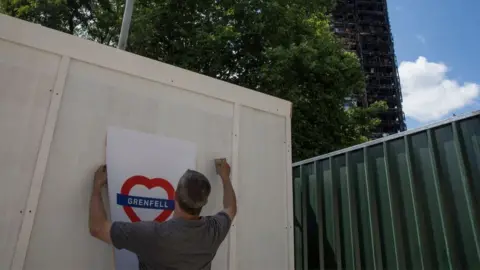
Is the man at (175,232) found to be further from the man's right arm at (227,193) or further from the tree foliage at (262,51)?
the tree foliage at (262,51)

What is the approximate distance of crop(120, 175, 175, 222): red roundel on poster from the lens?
6.24 feet

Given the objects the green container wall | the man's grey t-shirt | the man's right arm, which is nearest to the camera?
the man's grey t-shirt

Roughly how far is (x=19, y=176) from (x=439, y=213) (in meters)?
2.93

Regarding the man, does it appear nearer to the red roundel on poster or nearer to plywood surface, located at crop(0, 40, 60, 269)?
the red roundel on poster

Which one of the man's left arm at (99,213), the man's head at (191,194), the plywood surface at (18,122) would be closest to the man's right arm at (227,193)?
the man's head at (191,194)

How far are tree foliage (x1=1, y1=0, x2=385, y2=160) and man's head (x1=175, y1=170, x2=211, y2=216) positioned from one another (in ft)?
18.7

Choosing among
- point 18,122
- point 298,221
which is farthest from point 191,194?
point 298,221

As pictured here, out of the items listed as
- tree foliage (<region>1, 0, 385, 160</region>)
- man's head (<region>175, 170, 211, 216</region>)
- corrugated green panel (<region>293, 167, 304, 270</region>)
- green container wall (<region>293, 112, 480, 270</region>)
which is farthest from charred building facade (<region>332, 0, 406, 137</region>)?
man's head (<region>175, 170, 211, 216</region>)

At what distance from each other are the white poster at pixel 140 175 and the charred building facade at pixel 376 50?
3956cm

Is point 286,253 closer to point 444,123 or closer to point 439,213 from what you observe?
point 439,213

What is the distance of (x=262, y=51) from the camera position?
8078mm

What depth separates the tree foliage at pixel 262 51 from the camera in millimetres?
7465

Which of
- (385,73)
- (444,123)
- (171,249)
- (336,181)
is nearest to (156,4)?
(336,181)

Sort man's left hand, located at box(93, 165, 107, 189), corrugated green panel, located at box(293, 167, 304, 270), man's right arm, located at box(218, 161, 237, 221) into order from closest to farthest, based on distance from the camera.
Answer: man's left hand, located at box(93, 165, 107, 189), man's right arm, located at box(218, 161, 237, 221), corrugated green panel, located at box(293, 167, 304, 270)
